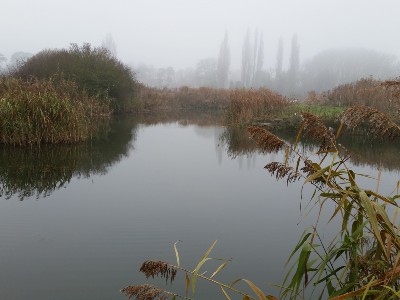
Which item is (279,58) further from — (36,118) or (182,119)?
(36,118)

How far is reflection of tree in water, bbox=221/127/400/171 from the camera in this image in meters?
9.34

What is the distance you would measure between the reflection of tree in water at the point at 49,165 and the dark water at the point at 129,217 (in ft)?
0.07

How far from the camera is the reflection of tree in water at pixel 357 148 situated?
368 inches

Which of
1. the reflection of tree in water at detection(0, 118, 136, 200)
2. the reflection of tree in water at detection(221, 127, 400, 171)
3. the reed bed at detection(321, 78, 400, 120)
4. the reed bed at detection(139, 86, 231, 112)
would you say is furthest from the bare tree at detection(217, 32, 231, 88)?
the reflection of tree in water at detection(0, 118, 136, 200)

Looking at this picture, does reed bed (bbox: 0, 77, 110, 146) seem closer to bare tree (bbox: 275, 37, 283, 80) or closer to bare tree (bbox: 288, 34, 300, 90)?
bare tree (bbox: 288, 34, 300, 90)

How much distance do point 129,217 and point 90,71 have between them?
16.5 metres

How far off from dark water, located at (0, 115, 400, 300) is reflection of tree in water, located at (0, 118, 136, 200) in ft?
0.07

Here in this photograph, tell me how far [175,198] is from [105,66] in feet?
55.1

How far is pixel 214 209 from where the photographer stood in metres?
5.48

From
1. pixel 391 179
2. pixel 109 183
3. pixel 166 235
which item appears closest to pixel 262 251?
pixel 166 235

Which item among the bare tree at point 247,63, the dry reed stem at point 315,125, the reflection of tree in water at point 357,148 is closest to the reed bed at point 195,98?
the reflection of tree in water at point 357,148

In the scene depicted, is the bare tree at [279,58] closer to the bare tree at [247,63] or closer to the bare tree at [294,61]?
the bare tree at [294,61]

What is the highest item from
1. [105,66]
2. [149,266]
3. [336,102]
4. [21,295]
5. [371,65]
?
[371,65]

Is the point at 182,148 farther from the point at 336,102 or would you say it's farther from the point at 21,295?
the point at 336,102
